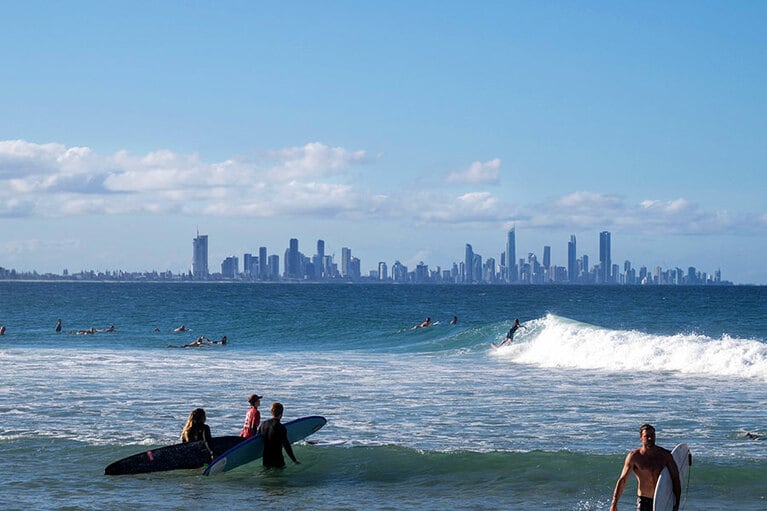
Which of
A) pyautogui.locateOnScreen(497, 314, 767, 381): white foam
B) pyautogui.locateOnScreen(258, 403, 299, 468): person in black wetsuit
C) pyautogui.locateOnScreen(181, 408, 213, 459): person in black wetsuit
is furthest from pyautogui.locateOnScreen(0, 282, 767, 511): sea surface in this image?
pyautogui.locateOnScreen(181, 408, 213, 459): person in black wetsuit

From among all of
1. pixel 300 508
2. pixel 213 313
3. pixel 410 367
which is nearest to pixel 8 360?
pixel 410 367

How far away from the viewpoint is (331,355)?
4159 centimetres

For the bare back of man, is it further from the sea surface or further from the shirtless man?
the sea surface

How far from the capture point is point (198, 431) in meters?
16.0

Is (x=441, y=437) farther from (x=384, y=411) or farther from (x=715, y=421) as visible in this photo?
(x=715, y=421)

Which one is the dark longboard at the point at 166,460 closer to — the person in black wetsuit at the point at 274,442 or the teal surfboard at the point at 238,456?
→ the teal surfboard at the point at 238,456

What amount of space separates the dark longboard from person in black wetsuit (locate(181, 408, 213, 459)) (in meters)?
0.08

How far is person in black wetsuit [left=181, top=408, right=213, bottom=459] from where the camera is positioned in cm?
1588

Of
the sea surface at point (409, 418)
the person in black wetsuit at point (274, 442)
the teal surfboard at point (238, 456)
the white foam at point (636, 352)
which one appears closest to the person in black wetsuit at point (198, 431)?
the teal surfboard at point (238, 456)

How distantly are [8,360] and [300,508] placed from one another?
25831 mm

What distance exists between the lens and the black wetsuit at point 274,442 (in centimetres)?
1577

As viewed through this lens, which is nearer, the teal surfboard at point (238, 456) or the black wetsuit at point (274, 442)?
the teal surfboard at point (238, 456)

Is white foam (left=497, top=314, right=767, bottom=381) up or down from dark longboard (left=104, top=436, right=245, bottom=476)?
up

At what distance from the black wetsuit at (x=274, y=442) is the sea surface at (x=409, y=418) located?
8.3 inches
